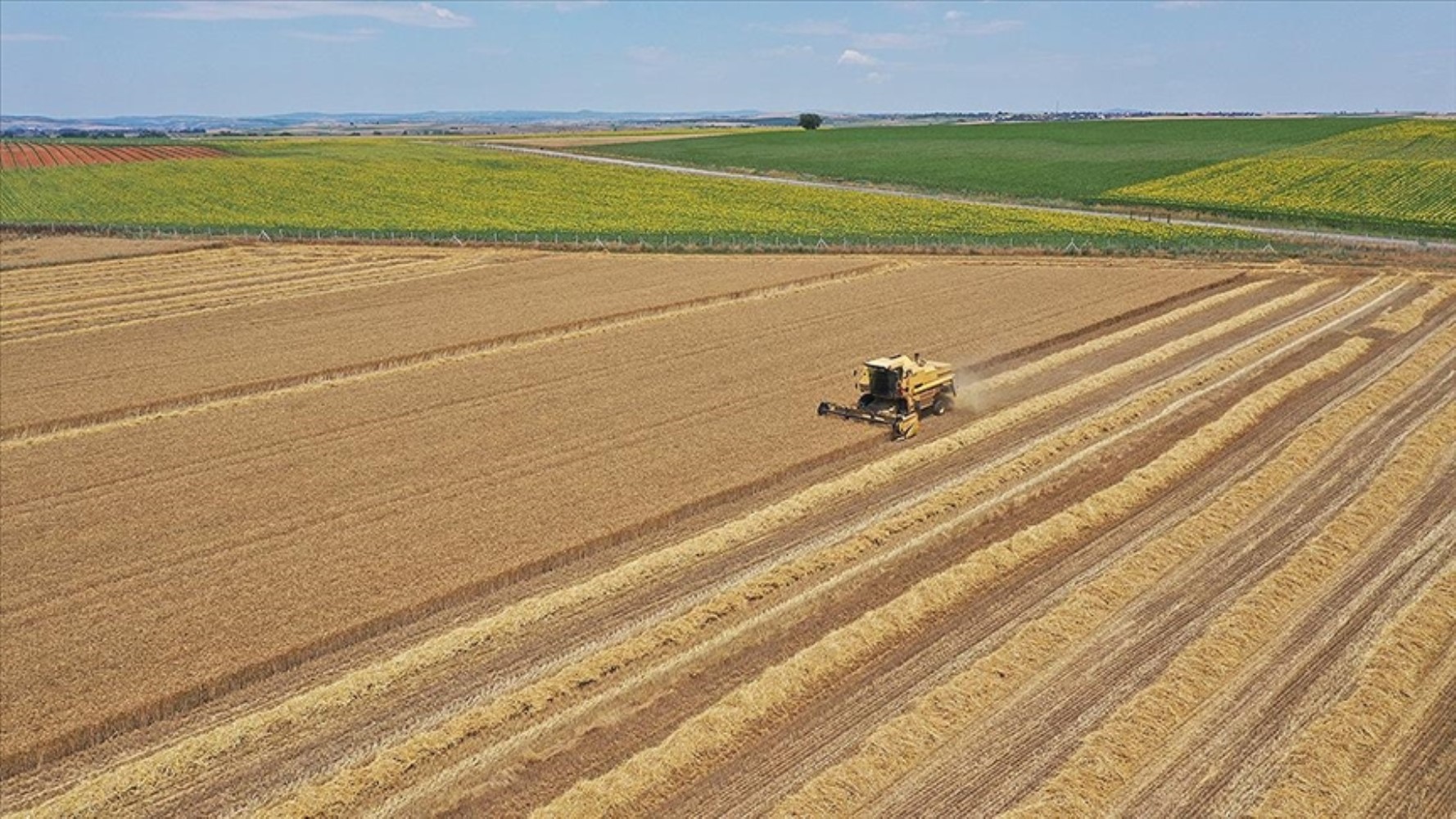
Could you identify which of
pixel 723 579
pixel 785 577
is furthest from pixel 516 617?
pixel 785 577

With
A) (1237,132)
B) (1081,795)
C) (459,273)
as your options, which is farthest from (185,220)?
(1237,132)

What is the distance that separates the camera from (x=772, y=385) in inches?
1168

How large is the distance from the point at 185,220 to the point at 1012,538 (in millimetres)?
72855

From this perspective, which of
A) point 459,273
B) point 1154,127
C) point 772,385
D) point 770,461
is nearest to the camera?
point 770,461

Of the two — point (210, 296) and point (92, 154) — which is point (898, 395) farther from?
point (92, 154)

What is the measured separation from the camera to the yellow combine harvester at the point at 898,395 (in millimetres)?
25562

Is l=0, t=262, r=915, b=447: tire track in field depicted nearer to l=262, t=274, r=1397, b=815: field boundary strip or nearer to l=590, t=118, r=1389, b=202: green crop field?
l=262, t=274, r=1397, b=815: field boundary strip

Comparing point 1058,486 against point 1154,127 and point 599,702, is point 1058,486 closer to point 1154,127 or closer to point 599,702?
point 599,702

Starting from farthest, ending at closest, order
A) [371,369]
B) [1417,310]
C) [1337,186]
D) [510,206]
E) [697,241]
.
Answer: [510,206] < [1337,186] < [697,241] < [1417,310] < [371,369]

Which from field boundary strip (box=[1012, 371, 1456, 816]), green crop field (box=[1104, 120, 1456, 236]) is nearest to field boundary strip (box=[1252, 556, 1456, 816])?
field boundary strip (box=[1012, 371, 1456, 816])

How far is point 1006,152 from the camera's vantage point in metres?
124

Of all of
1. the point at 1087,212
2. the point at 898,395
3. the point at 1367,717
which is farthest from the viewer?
the point at 1087,212

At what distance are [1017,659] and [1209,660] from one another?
112 inches

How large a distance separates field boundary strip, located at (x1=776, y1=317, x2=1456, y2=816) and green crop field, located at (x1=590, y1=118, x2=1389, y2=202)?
65.7 m
